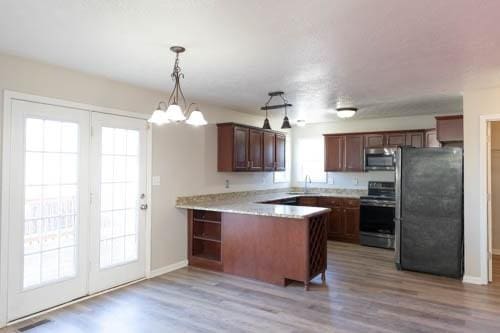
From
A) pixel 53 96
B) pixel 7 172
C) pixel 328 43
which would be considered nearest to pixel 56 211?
pixel 7 172

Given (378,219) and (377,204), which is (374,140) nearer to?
(377,204)

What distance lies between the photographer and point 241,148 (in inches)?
224

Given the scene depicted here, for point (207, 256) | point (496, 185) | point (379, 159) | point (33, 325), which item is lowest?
point (33, 325)

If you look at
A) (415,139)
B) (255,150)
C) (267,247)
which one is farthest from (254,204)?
(415,139)

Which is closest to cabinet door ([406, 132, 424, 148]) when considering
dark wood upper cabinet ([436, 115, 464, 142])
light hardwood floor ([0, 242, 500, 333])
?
dark wood upper cabinet ([436, 115, 464, 142])

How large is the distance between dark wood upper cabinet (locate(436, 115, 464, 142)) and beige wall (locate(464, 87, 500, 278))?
1.74 feet

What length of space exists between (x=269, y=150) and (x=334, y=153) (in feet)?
4.78

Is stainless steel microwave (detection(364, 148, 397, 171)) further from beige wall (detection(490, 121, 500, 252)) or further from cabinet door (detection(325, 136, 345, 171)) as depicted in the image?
beige wall (detection(490, 121, 500, 252))

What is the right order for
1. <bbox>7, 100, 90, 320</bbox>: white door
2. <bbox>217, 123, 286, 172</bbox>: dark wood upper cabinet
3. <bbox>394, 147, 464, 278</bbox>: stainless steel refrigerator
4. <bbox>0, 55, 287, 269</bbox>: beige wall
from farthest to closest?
1. <bbox>217, 123, 286, 172</bbox>: dark wood upper cabinet
2. <bbox>394, 147, 464, 278</bbox>: stainless steel refrigerator
3. <bbox>0, 55, 287, 269</bbox>: beige wall
4. <bbox>7, 100, 90, 320</bbox>: white door

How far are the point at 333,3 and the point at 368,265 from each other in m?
3.96

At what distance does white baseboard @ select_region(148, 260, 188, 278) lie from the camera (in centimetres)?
450

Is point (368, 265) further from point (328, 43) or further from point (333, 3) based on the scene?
point (333, 3)

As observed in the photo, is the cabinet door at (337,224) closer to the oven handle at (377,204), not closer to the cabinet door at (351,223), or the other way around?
the cabinet door at (351,223)

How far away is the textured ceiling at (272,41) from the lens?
2.19 metres
